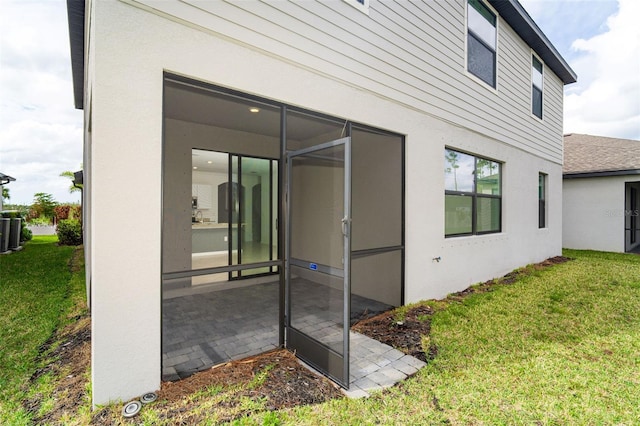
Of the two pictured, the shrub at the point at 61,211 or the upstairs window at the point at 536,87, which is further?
the shrub at the point at 61,211

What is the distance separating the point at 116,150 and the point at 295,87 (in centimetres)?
183

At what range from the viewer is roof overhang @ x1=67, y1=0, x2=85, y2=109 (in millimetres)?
3951

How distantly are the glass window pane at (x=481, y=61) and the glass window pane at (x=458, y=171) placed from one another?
69.3 inches

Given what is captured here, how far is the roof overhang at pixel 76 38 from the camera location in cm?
395

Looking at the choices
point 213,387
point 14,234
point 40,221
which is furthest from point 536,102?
point 40,221

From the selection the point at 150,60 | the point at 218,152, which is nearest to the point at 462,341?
the point at 150,60

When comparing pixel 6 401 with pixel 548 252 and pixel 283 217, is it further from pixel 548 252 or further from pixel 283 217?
pixel 548 252

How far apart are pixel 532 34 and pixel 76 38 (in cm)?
940

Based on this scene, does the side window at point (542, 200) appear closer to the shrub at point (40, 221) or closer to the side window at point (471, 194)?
the side window at point (471, 194)

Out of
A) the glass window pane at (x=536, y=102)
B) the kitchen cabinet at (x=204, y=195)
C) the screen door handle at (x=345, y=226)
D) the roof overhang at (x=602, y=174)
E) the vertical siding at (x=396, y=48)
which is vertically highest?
the glass window pane at (x=536, y=102)

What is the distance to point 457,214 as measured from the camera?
5676 mm

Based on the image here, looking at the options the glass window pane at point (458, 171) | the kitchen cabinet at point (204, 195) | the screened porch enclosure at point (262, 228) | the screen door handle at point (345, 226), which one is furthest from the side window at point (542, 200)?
the kitchen cabinet at point (204, 195)

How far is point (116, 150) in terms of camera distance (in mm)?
2180

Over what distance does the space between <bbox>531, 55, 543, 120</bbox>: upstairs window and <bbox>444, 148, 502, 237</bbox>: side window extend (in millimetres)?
2905
